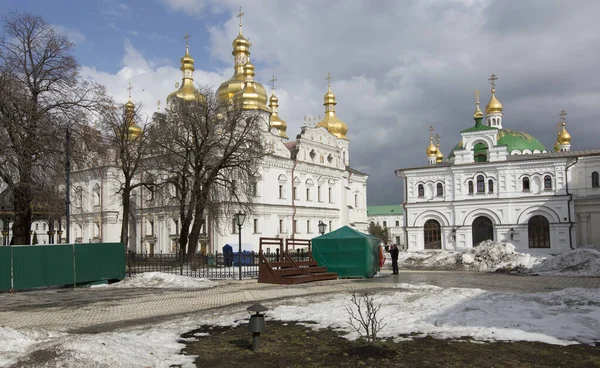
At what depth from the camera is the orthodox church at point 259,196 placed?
47719mm

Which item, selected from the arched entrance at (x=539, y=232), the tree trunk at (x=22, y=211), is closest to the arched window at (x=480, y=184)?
the arched entrance at (x=539, y=232)

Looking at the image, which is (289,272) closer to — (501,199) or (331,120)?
(501,199)

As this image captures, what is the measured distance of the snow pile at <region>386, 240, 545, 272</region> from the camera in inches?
1124

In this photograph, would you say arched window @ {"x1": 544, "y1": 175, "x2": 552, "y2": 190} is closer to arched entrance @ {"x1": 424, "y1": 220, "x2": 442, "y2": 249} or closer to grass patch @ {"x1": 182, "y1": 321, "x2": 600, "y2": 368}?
arched entrance @ {"x1": 424, "y1": 220, "x2": 442, "y2": 249}

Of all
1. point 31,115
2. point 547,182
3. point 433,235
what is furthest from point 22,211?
point 547,182

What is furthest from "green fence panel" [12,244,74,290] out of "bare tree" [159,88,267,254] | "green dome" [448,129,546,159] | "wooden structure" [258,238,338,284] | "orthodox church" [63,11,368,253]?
"green dome" [448,129,546,159]

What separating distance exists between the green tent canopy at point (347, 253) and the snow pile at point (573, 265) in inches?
332

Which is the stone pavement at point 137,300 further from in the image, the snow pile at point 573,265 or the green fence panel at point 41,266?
the snow pile at point 573,265

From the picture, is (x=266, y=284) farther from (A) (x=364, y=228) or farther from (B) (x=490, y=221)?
(A) (x=364, y=228)

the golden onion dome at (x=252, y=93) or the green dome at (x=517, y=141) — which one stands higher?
the golden onion dome at (x=252, y=93)

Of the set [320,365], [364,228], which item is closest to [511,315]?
[320,365]

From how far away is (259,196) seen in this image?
47.7 meters

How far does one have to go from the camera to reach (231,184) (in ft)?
103

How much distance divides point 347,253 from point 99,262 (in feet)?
33.6
